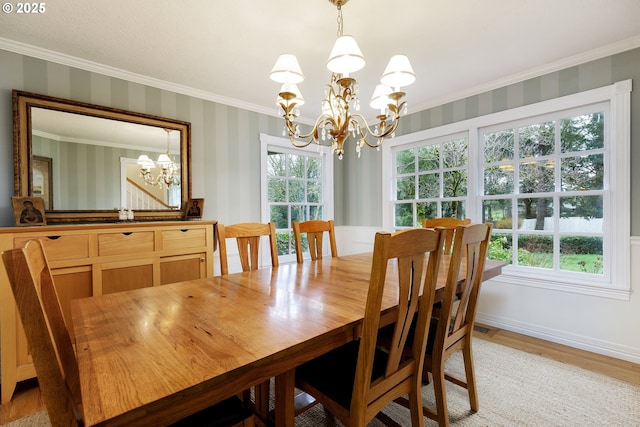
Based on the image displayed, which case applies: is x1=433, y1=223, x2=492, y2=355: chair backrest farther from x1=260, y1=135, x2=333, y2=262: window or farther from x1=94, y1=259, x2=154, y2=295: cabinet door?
x1=260, y1=135, x2=333, y2=262: window

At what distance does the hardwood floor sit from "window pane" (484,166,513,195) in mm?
1393

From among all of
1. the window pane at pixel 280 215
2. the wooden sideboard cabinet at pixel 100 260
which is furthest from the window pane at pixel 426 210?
the wooden sideboard cabinet at pixel 100 260

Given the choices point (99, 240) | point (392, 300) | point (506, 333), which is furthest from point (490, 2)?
point (99, 240)

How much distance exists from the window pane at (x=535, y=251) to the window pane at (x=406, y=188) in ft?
4.12

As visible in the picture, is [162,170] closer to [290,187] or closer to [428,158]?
[290,187]

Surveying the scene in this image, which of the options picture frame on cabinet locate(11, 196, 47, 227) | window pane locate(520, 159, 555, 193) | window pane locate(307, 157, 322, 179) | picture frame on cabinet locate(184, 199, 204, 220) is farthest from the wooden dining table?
window pane locate(307, 157, 322, 179)

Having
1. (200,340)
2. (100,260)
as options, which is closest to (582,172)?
(200,340)

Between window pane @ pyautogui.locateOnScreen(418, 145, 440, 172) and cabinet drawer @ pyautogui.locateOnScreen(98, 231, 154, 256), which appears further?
window pane @ pyautogui.locateOnScreen(418, 145, 440, 172)

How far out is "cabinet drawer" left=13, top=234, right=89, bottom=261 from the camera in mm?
1949

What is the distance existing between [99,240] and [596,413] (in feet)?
11.0

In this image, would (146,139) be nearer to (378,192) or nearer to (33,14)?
(33,14)

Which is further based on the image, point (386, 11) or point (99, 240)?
point (99, 240)

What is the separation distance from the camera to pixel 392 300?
1.26 meters

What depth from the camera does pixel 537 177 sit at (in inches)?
111
